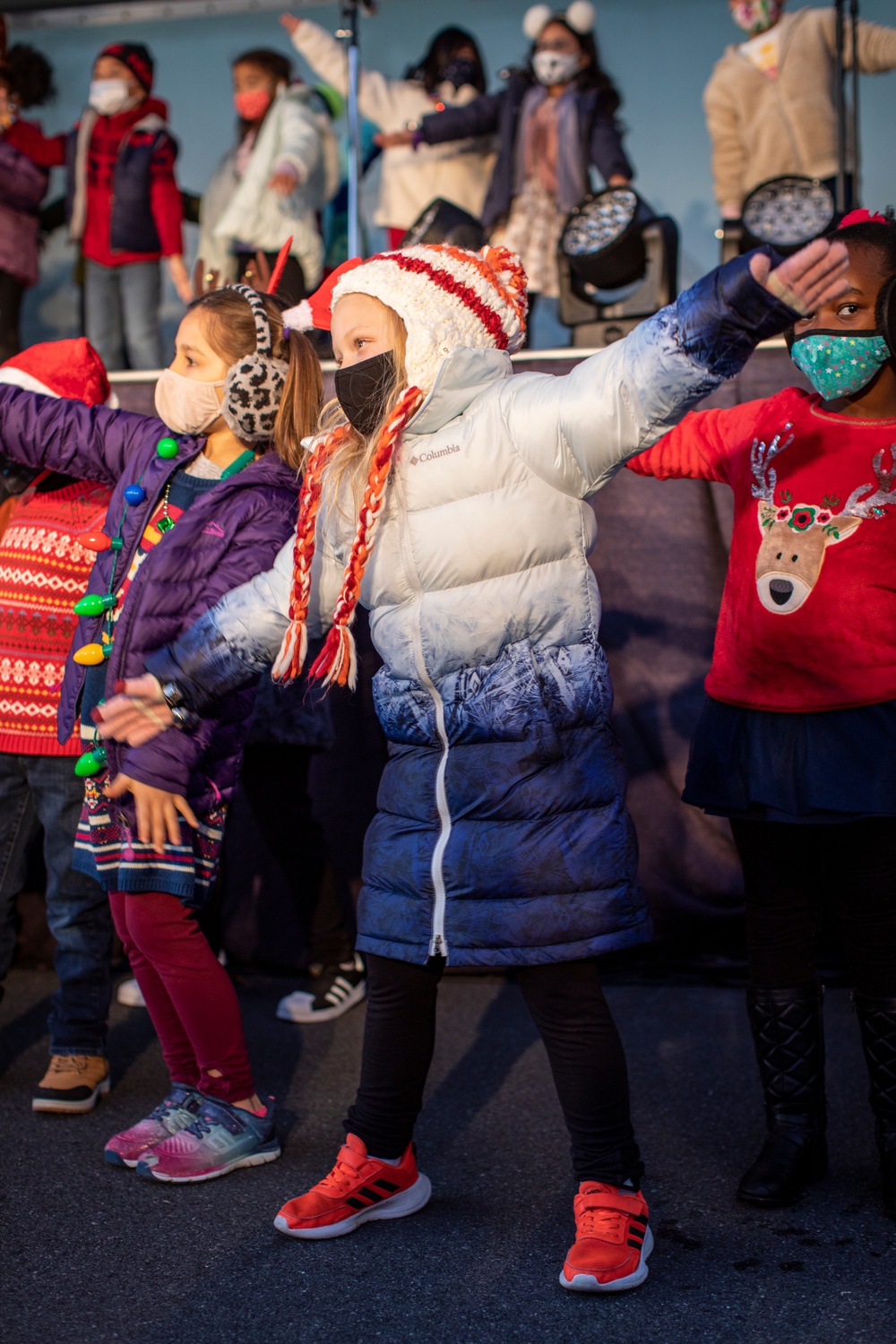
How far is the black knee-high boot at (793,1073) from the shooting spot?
2082mm

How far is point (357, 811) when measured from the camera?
3.39 metres

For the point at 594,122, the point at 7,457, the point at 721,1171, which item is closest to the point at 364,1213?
the point at 721,1171

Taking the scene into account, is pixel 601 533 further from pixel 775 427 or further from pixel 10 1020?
pixel 10 1020

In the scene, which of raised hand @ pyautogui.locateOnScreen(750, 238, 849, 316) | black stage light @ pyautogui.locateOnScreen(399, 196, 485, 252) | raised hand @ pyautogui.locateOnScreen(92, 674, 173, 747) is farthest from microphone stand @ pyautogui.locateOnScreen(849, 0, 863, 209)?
raised hand @ pyautogui.locateOnScreen(92, 674, 173, 747)

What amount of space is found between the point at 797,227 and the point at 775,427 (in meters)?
2.00

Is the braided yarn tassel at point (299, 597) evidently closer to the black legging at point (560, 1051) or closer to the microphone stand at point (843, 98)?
the black legging at point (560, 1051)

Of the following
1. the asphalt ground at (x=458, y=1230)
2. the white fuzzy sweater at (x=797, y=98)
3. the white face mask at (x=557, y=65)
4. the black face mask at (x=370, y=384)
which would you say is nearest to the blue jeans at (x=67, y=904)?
the asphalt ground at (x=458, y=1230)

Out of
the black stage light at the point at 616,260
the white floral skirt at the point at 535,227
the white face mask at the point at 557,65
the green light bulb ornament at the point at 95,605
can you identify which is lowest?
the green light bulb ornament at the point at 95,605

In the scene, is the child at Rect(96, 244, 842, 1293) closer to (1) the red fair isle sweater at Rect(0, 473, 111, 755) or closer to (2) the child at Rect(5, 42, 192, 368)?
(1) the red fair isle sweater at Rect(0, 473, 111, 755)

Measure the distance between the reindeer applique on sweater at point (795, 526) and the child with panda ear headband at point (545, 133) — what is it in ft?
10.2

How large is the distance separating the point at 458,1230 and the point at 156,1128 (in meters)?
0.63

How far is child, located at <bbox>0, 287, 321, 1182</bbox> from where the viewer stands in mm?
2174

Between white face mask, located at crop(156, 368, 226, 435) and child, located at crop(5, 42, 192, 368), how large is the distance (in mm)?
3149

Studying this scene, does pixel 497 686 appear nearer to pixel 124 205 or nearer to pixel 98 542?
pixel 98 542
